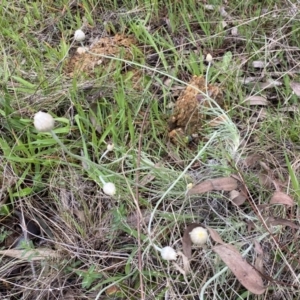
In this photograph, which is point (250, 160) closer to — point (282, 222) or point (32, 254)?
point (282, 222)

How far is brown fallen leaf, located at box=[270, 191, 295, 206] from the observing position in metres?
1.10

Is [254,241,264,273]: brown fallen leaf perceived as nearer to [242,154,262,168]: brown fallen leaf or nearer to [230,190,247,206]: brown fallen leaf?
[230,190,247,206]: brown fallen leaf

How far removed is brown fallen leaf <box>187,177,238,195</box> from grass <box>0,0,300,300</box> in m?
0.05

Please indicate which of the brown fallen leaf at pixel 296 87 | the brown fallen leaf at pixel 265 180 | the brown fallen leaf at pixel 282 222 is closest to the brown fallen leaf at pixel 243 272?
the brown fallen leaf at pixel 282 222

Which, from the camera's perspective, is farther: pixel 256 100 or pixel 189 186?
pixel 256 100

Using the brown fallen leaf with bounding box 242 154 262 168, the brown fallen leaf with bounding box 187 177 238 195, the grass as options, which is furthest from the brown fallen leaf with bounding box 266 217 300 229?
the brown fallen leaf with bounding box 242 154 262 168

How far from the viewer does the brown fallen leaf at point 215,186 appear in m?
1.13

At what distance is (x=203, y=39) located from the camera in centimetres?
169

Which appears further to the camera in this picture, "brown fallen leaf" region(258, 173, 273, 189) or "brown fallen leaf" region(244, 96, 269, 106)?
"brown fallen leaf" region(244, 96, 269, 106)

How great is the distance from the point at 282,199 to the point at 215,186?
0.15 m

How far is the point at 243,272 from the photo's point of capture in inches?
38.9

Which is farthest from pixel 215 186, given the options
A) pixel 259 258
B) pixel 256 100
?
pixel 256 100

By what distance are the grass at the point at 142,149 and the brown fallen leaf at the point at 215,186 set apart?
5 cm

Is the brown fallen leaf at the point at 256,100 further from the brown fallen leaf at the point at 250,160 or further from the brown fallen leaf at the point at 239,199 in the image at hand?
the brown fallen leaf at the point at 239,199
